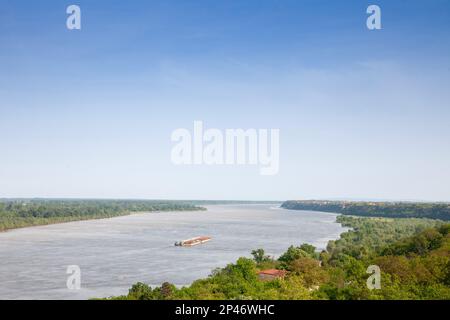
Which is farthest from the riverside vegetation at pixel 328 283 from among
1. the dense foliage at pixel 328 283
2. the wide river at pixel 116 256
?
the wide river at pixel 116 256

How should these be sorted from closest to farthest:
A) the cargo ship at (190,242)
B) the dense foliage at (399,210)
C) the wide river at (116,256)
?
the wide river at (116,256) → the cargo ship at (190,242) → the dense foliage at (399,210)

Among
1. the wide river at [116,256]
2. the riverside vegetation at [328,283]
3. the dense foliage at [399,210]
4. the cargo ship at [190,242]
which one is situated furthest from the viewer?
the dense foliage at [399,210]

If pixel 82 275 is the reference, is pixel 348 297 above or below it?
above

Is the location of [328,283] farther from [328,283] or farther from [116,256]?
[116,256]

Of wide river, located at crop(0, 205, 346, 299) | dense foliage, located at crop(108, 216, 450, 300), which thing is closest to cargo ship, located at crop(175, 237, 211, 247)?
wide river, located at crop(0, 205, 346, 299)

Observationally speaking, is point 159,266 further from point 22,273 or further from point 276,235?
point 276,235

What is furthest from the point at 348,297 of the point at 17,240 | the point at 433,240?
the point at 17,240

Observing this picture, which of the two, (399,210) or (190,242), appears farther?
(399,210)

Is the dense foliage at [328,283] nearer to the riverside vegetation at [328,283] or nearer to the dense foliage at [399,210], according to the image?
the riverside vegetation at [328,283]

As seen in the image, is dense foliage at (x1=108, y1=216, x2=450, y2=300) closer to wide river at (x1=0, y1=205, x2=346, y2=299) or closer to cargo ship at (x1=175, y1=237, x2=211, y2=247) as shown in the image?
wide river at (x1=0, y1=205, x2=346, y2=299)

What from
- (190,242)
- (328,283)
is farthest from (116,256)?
(328,283)

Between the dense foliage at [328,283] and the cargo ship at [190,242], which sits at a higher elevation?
the dense foliage at [328,283]
